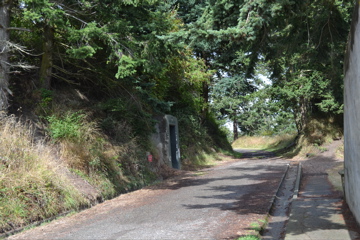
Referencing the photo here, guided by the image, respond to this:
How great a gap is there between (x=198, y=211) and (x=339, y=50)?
6.61 meters

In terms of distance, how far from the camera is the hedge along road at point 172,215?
21.4 ft

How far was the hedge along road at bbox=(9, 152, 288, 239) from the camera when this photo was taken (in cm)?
651

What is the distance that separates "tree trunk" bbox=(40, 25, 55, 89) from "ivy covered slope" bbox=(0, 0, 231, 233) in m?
0.03

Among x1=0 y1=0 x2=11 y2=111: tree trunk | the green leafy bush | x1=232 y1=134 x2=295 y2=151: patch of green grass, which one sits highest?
x1=0 y1=0 x2=11 y2=111: tree trunk

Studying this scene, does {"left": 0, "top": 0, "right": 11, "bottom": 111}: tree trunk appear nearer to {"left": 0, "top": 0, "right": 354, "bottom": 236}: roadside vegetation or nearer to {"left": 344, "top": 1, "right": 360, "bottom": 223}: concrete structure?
{"left": 0, "top": 0, "right": 354, "bottom": 236}: roadside vegetation

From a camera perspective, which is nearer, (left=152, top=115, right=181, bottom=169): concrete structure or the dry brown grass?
the dry brown grass

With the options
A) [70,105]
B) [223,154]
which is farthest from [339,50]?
[223,154]

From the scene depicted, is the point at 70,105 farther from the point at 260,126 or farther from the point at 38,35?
the point at 260,126

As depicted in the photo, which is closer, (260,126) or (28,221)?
(28,221)

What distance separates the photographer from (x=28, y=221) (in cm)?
734

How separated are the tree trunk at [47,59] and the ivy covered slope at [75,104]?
1.3 inches

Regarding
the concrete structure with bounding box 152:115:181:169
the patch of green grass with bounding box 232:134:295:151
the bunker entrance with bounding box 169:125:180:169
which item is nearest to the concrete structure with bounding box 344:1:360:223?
the concrete structure with bounding box 152:115:181:169

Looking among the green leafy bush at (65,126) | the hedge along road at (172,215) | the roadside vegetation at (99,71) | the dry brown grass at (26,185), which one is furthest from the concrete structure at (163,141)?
the dry brown grass at (26,185)

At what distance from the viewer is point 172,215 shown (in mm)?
7945
